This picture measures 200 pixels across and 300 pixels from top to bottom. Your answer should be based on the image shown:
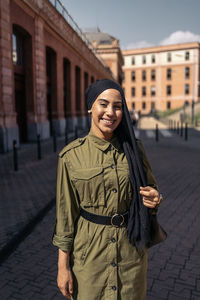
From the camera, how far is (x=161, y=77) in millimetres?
70625

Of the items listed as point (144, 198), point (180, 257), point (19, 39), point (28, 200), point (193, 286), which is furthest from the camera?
point (19, 39)

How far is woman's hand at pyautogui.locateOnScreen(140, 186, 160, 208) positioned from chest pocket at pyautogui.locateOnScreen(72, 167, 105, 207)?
0.27m

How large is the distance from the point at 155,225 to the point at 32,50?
1642 centimetres

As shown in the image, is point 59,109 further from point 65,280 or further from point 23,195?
point 65,280

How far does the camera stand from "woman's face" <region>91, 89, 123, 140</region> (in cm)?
179

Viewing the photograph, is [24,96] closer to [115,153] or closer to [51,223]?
[51,223]

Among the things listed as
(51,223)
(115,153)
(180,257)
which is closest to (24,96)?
(51,223)

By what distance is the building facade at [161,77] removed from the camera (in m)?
67.9

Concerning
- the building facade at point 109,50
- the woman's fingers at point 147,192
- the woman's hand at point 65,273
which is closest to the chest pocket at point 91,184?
the woman's fingers at point 147,192

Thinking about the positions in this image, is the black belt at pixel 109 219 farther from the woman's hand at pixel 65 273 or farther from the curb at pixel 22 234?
the curb at pixel 22 234

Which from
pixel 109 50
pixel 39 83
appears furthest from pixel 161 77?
pixel 39 83

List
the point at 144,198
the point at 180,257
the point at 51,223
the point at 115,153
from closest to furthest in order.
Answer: the point at 144,198
the point at 115,153
the point at 180,257
the point at 51,223

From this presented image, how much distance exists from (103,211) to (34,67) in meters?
16.4

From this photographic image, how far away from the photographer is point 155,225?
1.96 meters
